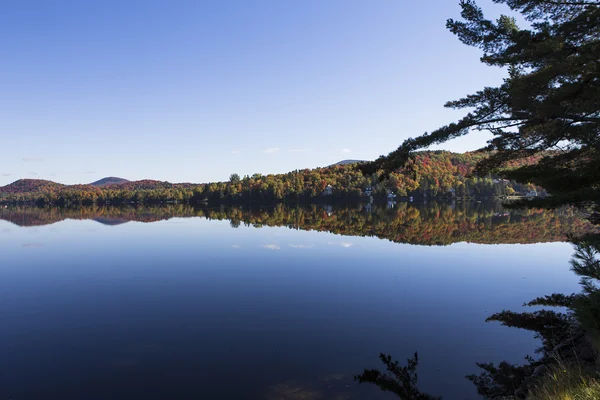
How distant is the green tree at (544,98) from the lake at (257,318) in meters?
6.11

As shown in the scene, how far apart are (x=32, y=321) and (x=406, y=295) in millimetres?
17316

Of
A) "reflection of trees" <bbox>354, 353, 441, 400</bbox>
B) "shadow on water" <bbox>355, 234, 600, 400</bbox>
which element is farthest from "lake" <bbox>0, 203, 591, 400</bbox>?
"shadow on water" <bbox>355, 234, 600, 400</bbox>

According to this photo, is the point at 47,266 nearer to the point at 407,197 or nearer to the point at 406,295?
the point at 406,295

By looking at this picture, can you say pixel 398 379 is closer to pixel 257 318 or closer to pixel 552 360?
pixel 552 360

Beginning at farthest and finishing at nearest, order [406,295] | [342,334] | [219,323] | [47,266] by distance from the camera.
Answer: [47,266] → [406,295] → [219,323] → [342,334]

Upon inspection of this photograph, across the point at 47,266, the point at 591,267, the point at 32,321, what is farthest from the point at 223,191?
the point at 591,267

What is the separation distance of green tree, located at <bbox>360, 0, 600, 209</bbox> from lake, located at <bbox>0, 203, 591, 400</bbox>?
6.11 metres

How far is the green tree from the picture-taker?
34.8 ft

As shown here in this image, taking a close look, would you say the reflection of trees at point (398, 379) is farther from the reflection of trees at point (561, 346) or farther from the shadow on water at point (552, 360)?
the reflection of trees at point (561, 346)

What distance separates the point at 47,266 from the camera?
2688 centimetres

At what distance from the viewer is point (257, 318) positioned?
1502 centimetres

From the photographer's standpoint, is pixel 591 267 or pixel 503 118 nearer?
pixel 591 267

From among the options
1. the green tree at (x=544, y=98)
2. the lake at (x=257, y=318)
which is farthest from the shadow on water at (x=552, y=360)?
the green tree at (x=544, y=98)

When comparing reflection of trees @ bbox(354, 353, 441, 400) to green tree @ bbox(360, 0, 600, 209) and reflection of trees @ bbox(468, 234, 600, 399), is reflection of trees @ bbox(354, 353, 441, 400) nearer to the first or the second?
reflection of trees @ bbox(468, 234, 600, 399)
